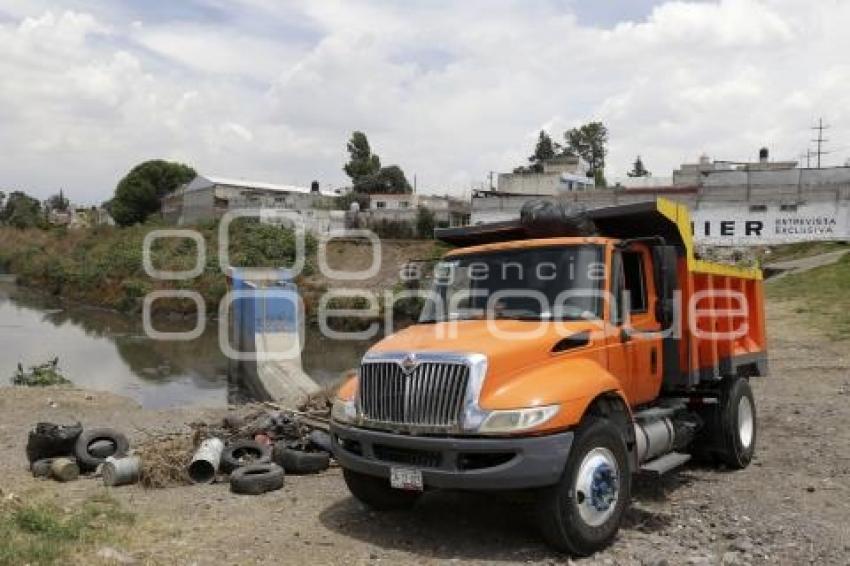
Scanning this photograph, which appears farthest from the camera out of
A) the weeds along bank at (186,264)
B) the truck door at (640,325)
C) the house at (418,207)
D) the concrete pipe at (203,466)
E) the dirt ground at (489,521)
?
the house at (418,207)

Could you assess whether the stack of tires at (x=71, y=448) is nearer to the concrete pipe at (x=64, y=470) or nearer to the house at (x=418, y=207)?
the concrete pipe at (x=64, y=470)

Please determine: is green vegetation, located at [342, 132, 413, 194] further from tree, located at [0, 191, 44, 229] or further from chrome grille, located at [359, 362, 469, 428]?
chrome grille, located at [359, 362, 469, 428]

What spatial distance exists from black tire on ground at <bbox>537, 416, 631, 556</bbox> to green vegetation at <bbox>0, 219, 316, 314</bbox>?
44479mm

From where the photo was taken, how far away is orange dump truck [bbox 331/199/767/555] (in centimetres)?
610

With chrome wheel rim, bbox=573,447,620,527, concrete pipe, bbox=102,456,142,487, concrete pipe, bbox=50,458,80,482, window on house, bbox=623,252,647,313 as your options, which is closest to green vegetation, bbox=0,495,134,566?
concrete pipe, bbox=102,456,142,487

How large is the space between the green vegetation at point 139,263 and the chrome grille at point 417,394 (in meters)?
43.9

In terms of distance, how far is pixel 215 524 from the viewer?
7059 mm

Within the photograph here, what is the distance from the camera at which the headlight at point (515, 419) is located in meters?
6.00

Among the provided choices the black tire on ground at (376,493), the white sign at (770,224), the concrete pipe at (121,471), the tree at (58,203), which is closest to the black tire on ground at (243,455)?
the concrete pipe at (121,471)

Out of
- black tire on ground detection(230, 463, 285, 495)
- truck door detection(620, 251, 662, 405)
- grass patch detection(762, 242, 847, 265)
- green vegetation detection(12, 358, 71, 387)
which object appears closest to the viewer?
truck door detection(620, 251, 662, 405)

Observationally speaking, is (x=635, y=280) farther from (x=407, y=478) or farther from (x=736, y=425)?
(x=407, y=478)

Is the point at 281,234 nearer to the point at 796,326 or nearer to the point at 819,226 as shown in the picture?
the point at 819,226

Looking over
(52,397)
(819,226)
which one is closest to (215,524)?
(52,397)

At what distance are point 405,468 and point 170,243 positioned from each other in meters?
60.7
